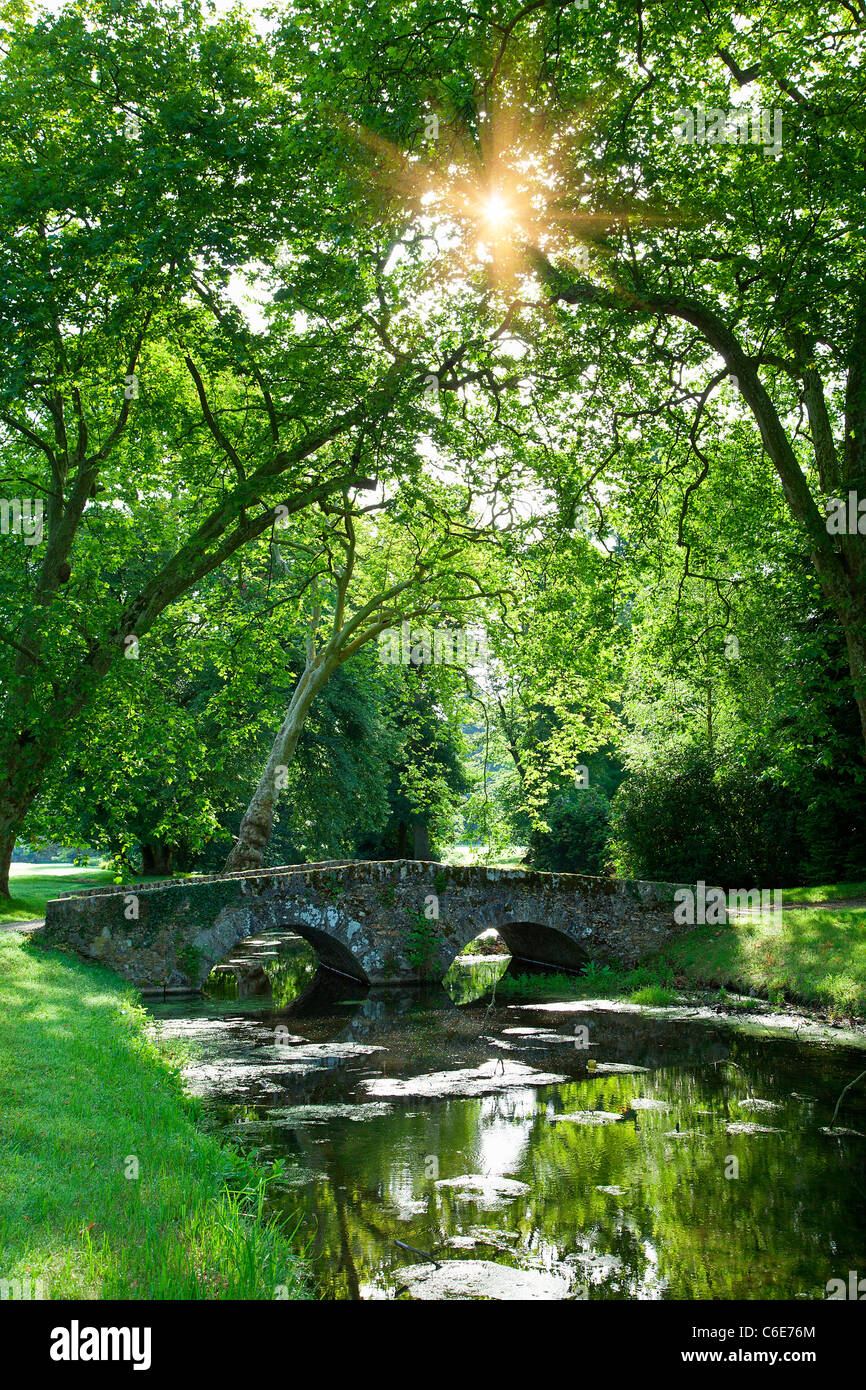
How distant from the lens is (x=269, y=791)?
2227 centimetres

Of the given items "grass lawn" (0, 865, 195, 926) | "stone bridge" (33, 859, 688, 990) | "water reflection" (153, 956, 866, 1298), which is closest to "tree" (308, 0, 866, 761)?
"water reflection" (153, 956, 866, 1298)

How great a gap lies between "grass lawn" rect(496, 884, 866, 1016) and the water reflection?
1.63 metres

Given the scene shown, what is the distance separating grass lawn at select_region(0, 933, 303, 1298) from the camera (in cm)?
436

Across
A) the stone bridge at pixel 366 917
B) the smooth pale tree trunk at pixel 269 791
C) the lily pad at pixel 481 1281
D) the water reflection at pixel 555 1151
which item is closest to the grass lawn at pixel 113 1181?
the lily pad at pixel 481 1281

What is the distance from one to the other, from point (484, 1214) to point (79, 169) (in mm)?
12239

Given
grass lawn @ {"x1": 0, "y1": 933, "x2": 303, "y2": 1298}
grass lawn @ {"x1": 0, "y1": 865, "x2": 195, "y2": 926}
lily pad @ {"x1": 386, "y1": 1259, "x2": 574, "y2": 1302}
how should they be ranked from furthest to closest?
grass lawn @ {"x1": 0, "y1": 865, "x2": 195, "y2": 926}
lily pad @ {"x1": 386, "y1": 1259, "x2": 574, "y2": 1302}
grass lawn @ {"x1": 0, "y1": 933, "x2": 303, "y2": 1298}

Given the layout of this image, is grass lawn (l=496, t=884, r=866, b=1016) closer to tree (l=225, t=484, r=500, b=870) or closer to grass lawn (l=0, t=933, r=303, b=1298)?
tree (l=225, t=484, r=500, b=870)

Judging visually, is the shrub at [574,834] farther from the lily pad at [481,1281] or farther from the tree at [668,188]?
the lily pad at [481,1281]

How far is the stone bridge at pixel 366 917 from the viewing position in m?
17.0

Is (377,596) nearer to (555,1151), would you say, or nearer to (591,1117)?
(591,1117)

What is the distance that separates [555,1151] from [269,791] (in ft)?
46.3

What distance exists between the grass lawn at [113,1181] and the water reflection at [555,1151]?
97 cm

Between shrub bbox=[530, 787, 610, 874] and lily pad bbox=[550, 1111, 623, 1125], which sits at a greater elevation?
shrub bbox=[530, 787, 610, 874]
